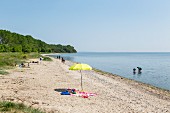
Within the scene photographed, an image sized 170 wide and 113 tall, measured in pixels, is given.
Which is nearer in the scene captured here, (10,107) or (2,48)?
(10,107)

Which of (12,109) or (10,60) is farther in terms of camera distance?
(10,60)

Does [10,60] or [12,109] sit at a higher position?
[10,60]

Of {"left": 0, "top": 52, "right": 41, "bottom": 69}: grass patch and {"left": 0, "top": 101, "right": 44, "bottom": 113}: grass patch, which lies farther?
{"left": 0, "top": 52, "right": 41, "bottom": 69}: grass patch

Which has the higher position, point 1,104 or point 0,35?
point 0,35

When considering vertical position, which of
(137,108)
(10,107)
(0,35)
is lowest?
(137,108)

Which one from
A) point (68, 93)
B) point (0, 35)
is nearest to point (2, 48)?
point (0, 35)

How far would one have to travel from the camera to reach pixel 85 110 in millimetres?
12984

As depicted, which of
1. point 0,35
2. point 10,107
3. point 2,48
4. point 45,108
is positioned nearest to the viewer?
point 10,107

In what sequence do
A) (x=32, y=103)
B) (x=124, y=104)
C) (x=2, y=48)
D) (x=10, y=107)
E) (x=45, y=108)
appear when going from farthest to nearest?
(x=2, y=48), (x=124, y=104), (x=32, y=103), (x=45, y=108), (x=10, y=107)

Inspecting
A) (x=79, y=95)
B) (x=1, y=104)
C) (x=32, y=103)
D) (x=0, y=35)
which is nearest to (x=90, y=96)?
(x=79, y=95)

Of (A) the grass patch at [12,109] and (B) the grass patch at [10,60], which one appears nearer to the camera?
(A) the grass patch at [12,109]

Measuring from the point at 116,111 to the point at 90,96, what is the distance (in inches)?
162

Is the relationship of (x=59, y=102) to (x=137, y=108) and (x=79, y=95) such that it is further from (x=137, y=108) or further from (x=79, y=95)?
(x=137, y=108)

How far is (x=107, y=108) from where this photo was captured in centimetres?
1381
